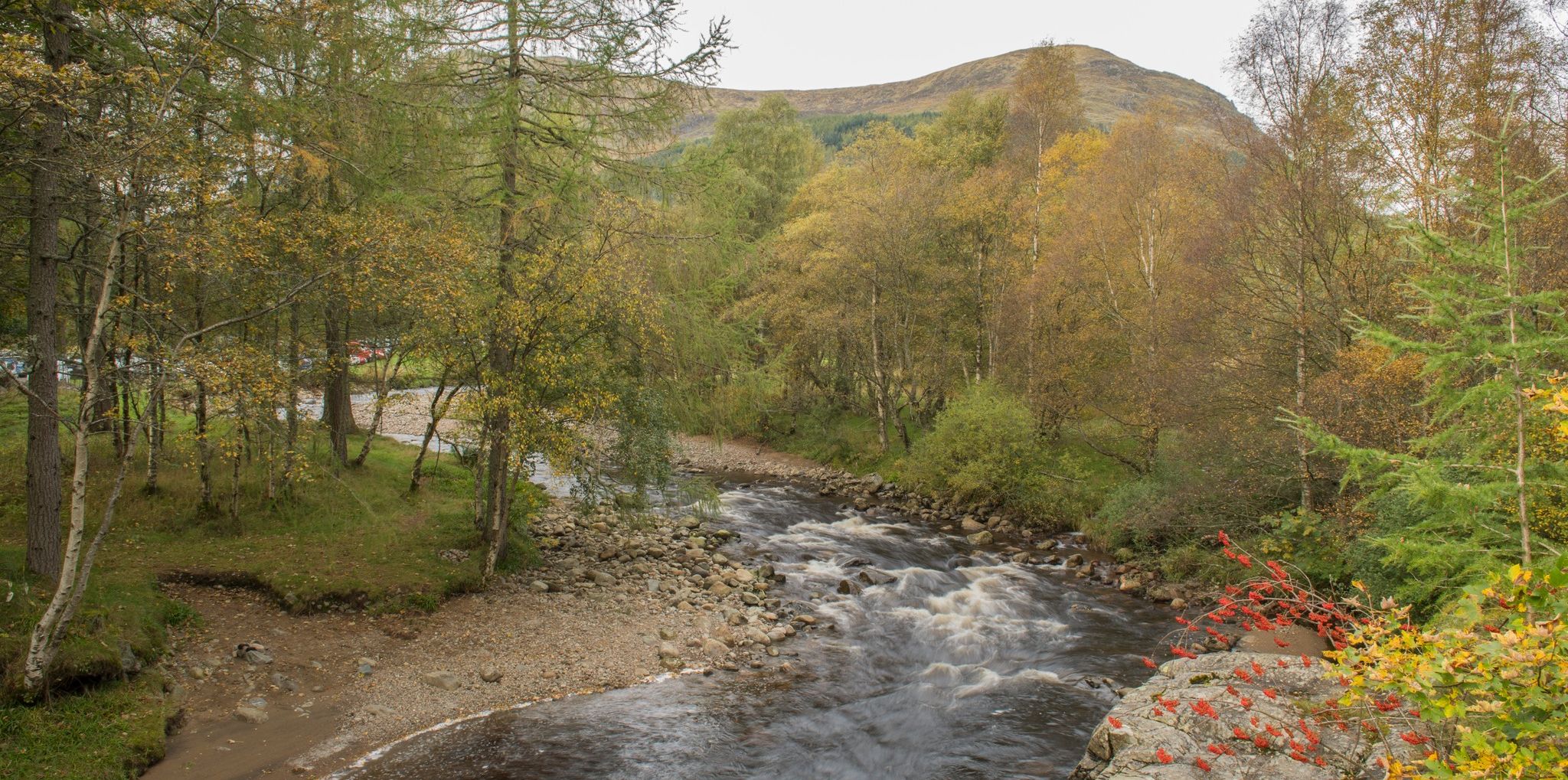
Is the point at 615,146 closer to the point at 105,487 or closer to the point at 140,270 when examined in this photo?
the point at 140,270

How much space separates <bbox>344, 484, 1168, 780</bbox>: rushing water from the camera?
30.8ft

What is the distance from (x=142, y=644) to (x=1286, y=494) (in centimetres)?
1957

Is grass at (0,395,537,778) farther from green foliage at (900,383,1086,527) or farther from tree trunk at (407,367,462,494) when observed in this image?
green foliage at (900,383,1086,527)

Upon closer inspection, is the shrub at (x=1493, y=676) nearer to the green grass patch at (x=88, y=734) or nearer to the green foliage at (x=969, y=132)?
the green grass patch at (x=88, y=734)

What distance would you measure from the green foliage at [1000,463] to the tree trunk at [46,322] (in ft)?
62.9

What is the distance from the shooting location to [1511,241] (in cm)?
570

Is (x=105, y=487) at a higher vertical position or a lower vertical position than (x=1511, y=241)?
lower

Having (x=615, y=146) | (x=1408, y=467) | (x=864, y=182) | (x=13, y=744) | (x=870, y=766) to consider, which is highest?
(x=864, y=182)

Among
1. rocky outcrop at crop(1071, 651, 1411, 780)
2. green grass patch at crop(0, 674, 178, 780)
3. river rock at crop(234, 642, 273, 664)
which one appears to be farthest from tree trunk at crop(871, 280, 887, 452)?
green grass patch at crop(0, 674, 178, 780)

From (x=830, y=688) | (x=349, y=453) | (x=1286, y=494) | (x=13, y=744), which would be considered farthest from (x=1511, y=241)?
(x=349, y=453)

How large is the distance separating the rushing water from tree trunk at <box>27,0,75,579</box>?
4954 millimetres

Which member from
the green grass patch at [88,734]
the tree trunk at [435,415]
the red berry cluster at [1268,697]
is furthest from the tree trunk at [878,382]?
the green grass patch at [88,734]

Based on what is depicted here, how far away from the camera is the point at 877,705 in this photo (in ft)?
37.2

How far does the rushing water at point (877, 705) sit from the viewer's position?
9391 millimetres
